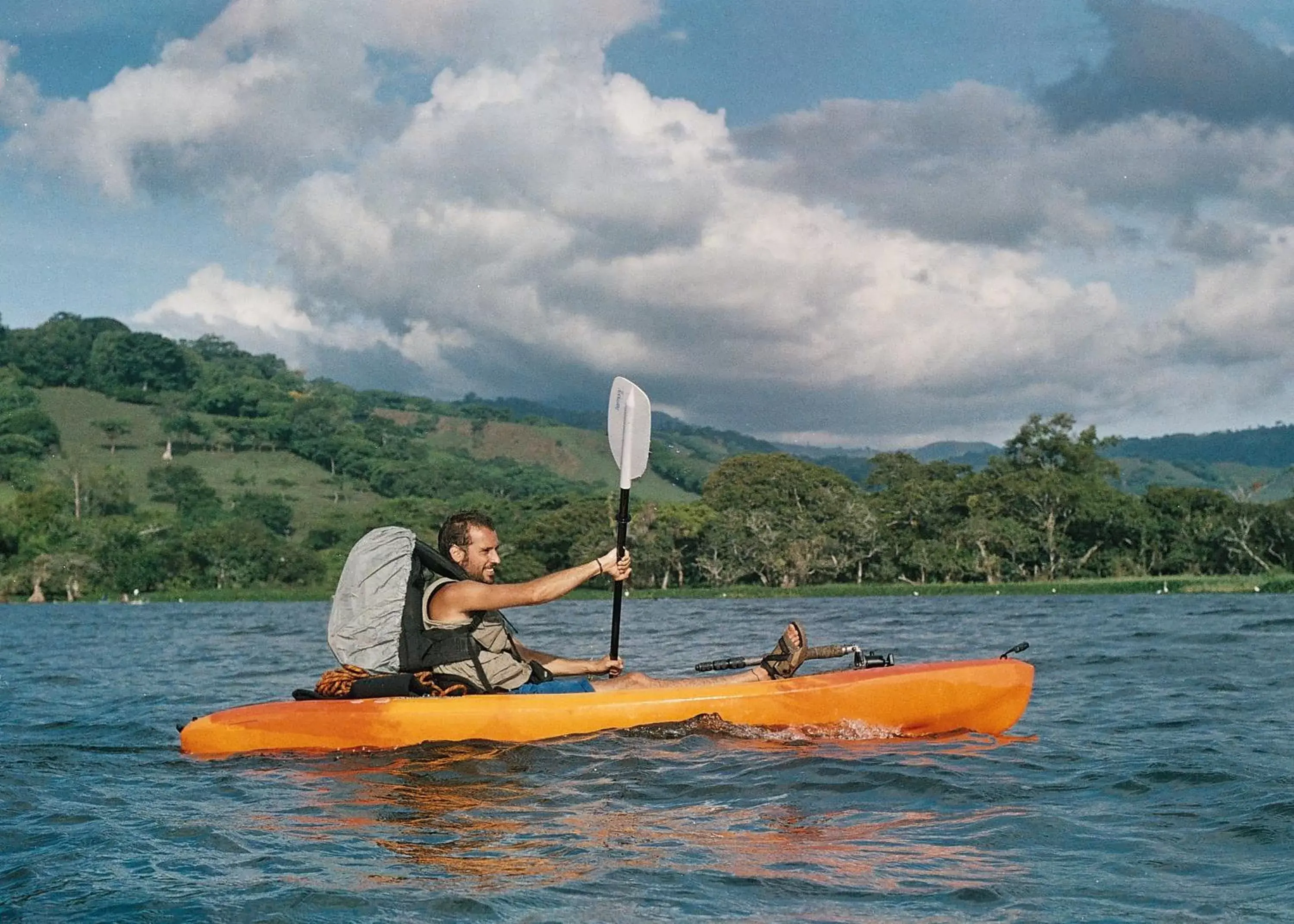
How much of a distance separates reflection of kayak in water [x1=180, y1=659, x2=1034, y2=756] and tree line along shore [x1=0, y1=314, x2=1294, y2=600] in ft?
121

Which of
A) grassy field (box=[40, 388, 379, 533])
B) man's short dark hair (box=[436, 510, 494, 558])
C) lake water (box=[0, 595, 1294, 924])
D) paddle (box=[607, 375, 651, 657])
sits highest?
grassy field (box=[40, 388, 379, 533])

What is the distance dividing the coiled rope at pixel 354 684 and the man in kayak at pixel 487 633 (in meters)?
0.06

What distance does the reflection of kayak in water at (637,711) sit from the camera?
25.4ft

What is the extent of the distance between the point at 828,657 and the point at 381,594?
282 cm

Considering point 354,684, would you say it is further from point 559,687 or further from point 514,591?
point 514,591

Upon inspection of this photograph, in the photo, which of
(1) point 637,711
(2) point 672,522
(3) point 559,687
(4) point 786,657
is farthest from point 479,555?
(2) point 672,522

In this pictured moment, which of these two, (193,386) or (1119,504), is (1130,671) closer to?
(1119,504)

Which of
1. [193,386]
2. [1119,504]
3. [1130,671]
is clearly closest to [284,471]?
[193,386]

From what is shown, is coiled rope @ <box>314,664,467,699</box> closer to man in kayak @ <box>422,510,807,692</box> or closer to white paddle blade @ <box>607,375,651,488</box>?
man in kayak @ <box>422,510,807,692</box>

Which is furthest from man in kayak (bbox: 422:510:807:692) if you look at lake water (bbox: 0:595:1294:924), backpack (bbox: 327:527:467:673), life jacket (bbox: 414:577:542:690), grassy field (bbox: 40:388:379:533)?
grassy field (bbox: 40:388:379:533)

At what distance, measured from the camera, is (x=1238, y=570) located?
60.2 metres

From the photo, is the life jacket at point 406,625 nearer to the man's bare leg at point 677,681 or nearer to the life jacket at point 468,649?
the life jacket at point 468,649

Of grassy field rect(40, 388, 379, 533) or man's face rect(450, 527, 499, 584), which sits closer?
man's face rect(450, 527, 499, 584)

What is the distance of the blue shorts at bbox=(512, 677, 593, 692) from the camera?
8062 mm
